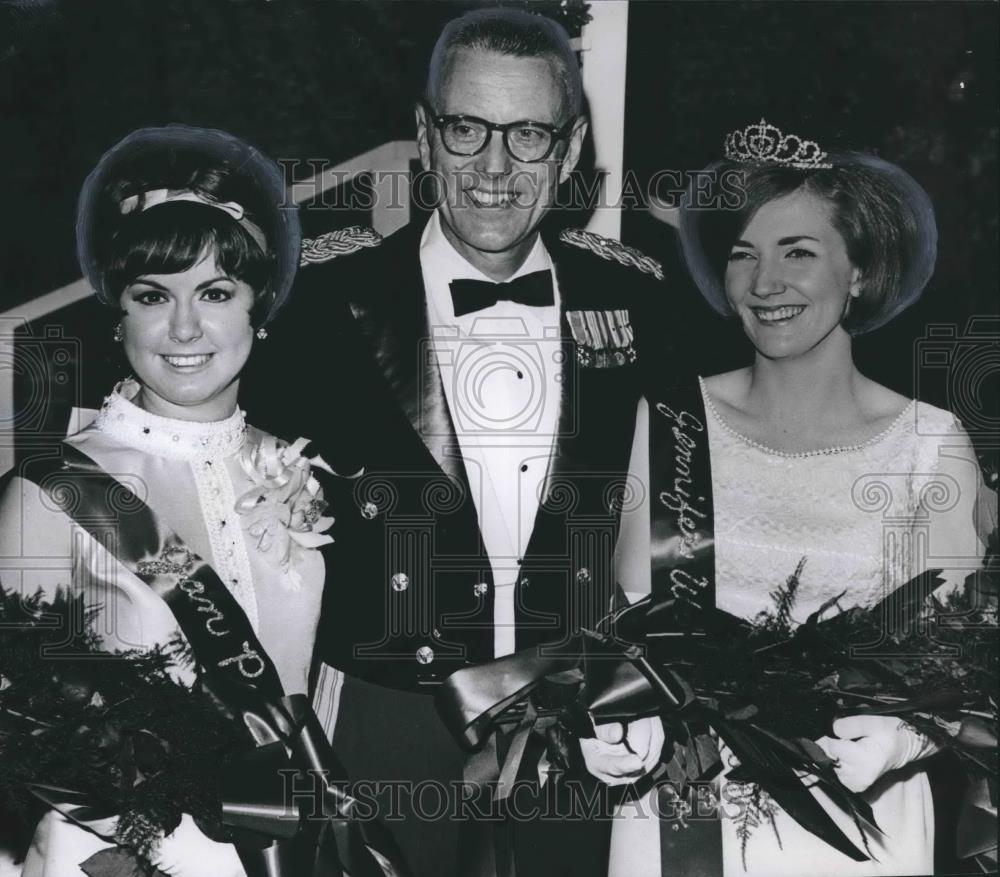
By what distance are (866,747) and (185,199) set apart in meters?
2.01

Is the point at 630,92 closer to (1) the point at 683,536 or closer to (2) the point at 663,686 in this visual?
(1) the point at 683,536

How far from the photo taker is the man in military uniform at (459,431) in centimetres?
263

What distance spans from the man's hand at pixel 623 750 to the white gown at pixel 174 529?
687 mm

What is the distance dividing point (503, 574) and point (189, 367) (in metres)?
0.85

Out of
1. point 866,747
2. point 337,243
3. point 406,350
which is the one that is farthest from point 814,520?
point 337,243

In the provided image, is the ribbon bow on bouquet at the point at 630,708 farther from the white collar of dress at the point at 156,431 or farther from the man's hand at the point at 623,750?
the white collar of dress at the point at 156,431

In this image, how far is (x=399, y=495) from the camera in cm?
264

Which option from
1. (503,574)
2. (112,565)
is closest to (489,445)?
(503,574)

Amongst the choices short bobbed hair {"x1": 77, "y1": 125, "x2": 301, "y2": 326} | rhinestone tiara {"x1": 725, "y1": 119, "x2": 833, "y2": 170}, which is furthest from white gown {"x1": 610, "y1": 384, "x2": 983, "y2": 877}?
short bobbed hair {"x1": 77, "y1": 125, "x2": 301, "y2": 326}

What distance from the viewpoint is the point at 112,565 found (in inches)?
101

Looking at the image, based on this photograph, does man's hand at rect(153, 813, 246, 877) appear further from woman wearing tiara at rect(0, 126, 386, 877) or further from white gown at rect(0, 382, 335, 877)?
white gown at rect(0, 382, 335, 877)

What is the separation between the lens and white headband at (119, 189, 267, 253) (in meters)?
2.59

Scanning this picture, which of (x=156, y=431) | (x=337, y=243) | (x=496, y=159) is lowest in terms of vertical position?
(x=156, y=431)

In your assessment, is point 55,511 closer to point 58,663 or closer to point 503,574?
point 58,663
